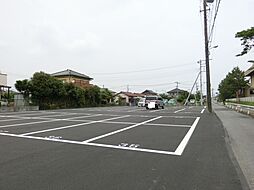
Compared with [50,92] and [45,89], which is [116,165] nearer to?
[45,89]

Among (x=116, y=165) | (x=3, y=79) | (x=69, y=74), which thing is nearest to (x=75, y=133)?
(x=116, y=165)

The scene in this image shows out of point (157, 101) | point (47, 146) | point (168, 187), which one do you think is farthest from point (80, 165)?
point (157, 101)

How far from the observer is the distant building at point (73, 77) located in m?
69.4

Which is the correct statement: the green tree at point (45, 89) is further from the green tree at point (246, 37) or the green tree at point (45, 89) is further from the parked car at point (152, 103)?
the green tree at point (246, 37)

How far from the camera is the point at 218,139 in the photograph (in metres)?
11.0

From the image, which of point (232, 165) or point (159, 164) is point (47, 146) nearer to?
point (159, 164)

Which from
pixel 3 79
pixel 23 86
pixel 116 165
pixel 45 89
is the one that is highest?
pixel 3 79

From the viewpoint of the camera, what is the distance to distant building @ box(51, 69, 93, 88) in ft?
228

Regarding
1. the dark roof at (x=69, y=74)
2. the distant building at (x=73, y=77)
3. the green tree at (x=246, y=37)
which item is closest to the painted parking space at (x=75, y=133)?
the green tree at (x=246, y=37)

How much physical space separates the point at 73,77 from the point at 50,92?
25307 mm

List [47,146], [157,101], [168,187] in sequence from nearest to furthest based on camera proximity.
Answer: [168,187] < [47,146] < [157,101]

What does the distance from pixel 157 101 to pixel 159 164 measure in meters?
37.4

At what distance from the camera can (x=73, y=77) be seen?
7044cm

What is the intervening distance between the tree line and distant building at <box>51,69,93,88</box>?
450 inches
